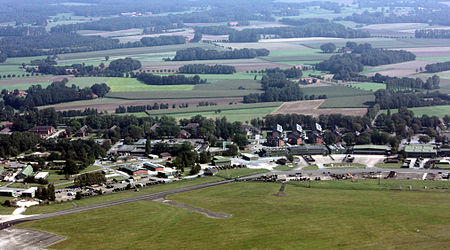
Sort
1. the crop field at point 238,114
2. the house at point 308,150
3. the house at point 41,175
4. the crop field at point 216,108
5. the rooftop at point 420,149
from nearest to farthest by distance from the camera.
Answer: the house at point 41,175 → the rooftop at point 420,149 → the house at point 308,150 → the crop field at point 238,114 → the crop field at point 216,108

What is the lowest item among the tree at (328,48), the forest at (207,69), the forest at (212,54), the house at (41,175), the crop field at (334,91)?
the house at (41,175)

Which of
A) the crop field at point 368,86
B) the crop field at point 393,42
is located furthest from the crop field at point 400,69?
the crop field at point 393,42

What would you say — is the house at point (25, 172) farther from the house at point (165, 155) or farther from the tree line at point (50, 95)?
the tree line at point (50, 95)

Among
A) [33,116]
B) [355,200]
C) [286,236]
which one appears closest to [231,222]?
[286,236]

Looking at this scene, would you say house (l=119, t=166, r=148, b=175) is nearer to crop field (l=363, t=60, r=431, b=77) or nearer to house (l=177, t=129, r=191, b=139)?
house (l=177, t=129, r=191, b=139)

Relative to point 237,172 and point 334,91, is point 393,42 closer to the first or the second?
point 334,91

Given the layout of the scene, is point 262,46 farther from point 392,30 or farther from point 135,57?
point 392,30

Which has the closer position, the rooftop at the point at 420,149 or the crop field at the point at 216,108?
the rooftop at the point at 420,149
